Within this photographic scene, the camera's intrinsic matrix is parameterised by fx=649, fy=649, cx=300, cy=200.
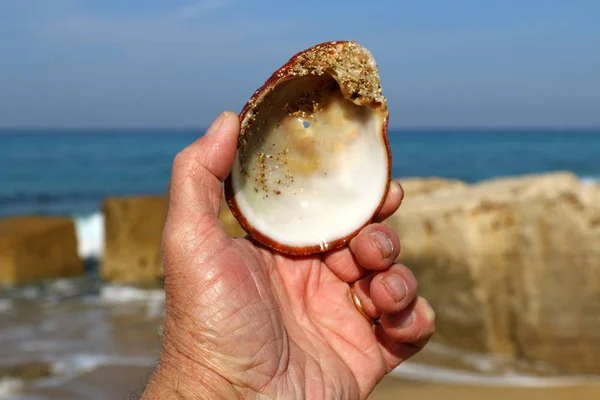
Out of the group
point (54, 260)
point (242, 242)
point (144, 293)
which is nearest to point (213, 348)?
point (242, 242)

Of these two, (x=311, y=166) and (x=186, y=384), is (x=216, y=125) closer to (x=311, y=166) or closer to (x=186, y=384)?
(x=311, y=166)

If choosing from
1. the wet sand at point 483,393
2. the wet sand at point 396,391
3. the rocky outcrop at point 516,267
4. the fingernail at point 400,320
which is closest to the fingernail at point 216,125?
the fingernail at point 400,320

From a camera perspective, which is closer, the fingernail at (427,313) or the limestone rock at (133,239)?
the fingernail at (427,313)

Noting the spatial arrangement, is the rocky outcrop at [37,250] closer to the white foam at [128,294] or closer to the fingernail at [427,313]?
the white foam at [128,294]

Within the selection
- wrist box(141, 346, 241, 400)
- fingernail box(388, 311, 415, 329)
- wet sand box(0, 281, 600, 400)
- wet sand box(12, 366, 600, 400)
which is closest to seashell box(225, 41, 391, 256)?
fingernail box(388, 311, 415, 329)

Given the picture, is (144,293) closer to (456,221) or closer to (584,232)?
(456,221)

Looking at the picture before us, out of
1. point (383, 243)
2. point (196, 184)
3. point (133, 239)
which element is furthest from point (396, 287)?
point (133, 239)

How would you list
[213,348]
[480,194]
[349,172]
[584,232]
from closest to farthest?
[213,348], [349,172], [584,232], [480,194]

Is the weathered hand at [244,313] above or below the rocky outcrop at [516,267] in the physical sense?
above
